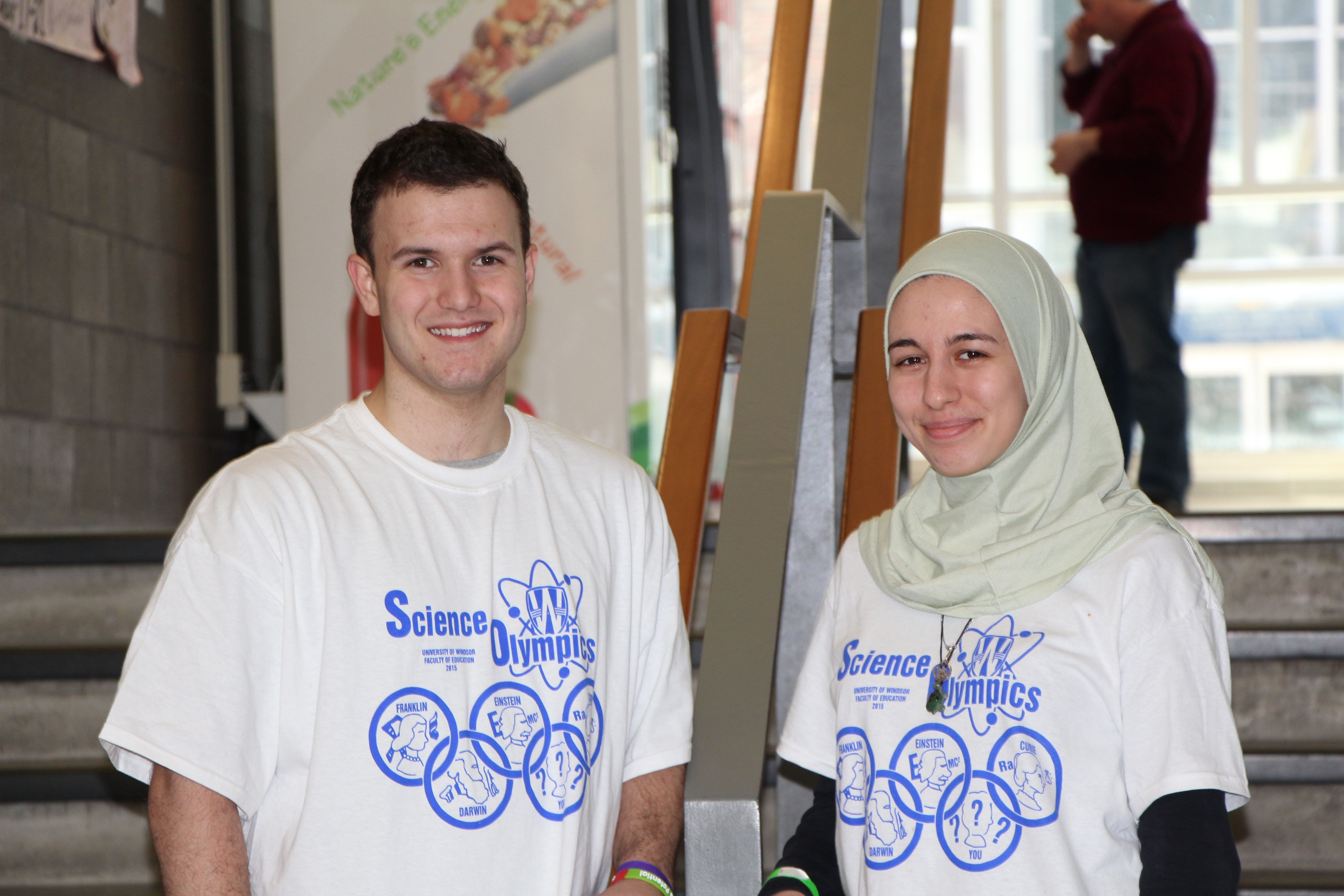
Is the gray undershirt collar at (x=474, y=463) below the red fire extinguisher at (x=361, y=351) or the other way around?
below

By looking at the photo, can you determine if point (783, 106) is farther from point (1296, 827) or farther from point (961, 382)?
point (1296, 827)

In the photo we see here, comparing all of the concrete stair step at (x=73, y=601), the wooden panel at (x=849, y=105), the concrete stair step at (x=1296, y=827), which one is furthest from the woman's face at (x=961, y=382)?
the concrete stair step at (x=73, y=601)

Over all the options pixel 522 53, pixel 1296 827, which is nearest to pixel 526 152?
pixel 522 53

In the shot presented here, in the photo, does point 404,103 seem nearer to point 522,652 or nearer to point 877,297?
point 877,297

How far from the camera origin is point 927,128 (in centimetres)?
216

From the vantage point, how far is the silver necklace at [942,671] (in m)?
1.23

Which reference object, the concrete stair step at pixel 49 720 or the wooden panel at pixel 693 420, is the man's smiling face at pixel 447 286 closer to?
the wooden panel at pixel 693 420

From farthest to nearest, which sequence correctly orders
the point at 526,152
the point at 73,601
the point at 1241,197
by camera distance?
the point at 1241,197, the point at 526,152, the point at 73,601

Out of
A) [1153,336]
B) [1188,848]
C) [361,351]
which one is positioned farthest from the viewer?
[361,351]

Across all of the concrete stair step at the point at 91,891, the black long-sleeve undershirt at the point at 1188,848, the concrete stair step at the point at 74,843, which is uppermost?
the black long-sleeve undershirt at the point at 1188,848

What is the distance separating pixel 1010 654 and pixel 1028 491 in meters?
0.16

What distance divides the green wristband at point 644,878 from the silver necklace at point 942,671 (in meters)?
0.34

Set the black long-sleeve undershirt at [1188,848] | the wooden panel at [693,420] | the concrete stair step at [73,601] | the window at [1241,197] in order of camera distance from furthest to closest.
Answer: the window at [1241,197], the concrete stair step at [73,601], the wooden panel at [693,420], the black long-sleeve undershirt at [1188,848]

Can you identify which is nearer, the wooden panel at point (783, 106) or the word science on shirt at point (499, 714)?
the word science on shirt at point (499, 714)
